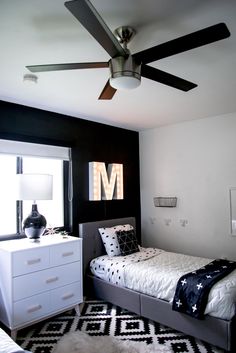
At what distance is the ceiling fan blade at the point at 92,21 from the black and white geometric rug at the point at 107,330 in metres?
2.52

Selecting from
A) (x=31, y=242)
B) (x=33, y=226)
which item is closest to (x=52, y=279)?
(x=31, y=242)

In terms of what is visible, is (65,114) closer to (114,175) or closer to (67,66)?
(114,175)

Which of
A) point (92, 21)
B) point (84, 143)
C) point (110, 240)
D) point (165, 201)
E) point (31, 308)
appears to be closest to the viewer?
point (92, 21)

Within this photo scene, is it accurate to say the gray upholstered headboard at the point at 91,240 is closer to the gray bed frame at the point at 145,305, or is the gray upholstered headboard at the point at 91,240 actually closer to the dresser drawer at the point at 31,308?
the gray bed frame at the point at 145,305

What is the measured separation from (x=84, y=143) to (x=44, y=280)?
197cm

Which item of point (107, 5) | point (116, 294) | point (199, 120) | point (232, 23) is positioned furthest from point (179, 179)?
point (107, 5)

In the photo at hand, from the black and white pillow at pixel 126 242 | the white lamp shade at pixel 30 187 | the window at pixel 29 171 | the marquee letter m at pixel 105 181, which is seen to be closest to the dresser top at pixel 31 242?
the window at pixel 29 171

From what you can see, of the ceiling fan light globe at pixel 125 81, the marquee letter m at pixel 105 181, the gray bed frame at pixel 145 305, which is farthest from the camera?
the marquee letter m at pixel 105 181

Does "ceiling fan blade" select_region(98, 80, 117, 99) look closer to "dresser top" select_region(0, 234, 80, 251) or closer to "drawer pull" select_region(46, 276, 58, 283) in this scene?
"dresser top" select_region(0, 234, 80, 251)

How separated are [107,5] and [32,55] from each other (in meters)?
0.79

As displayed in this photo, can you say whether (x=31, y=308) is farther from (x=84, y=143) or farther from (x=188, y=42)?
(x=188, y=42)

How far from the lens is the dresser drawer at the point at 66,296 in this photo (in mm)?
2924

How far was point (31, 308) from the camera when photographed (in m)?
2.71

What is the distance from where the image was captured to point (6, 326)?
2611 millimetres
